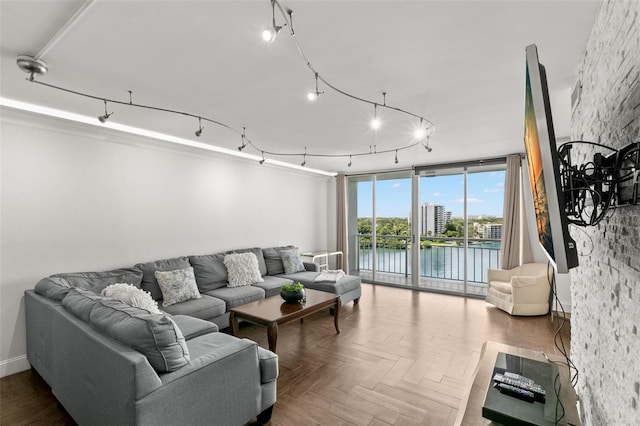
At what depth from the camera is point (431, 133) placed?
11.8ft

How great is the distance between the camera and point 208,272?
404 cm

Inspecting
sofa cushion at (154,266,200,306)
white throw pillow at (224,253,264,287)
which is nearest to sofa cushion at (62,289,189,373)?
sofa cushion at (154,266,200,306)

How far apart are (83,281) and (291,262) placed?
2806mm

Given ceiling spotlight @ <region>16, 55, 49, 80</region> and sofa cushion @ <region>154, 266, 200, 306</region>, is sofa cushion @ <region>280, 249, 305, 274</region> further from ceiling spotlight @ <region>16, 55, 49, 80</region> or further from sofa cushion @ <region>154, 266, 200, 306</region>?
ceiling spotlight @ <region>16, 55, 49, 80</region>

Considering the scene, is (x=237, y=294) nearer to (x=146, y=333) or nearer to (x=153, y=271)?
(x=153, y=271)

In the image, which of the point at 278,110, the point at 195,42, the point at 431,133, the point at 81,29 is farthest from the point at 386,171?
the point at 81,29

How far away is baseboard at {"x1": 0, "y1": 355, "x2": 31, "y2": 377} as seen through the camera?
8.99 ft

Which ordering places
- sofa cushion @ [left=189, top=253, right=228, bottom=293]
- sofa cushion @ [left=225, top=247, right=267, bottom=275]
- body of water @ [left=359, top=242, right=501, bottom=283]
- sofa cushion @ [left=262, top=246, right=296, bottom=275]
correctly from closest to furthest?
sofa cushion @ [left=189, top=253, right=228, bottom=293] → sofa cushion @ [left=225, top=247, right=267, bottom=275] → sofa cushion @ [left=262, top=246, right=296, bottom=275] → body of water @ [left=359, top=242, right=501, bottom=283]

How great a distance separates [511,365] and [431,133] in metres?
2.59

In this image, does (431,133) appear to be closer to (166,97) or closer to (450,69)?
(450,69)

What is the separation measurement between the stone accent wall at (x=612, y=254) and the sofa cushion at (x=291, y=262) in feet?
12.5

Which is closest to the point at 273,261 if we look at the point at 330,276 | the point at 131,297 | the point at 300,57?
the point at 330,276

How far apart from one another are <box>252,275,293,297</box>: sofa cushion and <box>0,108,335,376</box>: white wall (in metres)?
0.92

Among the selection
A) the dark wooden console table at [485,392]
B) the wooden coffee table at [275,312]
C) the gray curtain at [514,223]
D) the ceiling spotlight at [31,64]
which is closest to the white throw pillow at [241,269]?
the wooden coffee table at [275,312]
